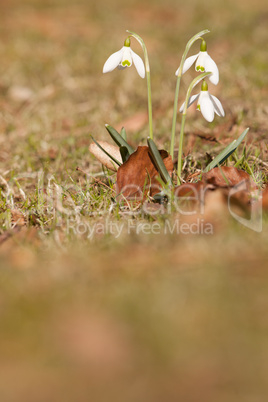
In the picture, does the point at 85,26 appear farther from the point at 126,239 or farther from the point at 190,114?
the point at 126,239

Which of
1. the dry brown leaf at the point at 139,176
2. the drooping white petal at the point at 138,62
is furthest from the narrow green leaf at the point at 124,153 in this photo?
the drooping white petal at the point at 138,62

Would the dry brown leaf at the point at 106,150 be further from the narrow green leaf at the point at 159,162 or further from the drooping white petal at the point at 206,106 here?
the drooping white petal at the point at 206,106

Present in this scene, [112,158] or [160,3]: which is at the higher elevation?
[160,3]

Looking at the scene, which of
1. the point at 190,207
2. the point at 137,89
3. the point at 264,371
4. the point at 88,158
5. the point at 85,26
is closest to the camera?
the point at 264,371

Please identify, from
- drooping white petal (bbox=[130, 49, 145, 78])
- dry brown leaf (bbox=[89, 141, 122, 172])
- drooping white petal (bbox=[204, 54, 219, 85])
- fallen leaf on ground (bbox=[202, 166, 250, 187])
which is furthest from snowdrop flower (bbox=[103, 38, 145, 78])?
fallen leaf on ground (bbox=[202, 166, 250, 187])

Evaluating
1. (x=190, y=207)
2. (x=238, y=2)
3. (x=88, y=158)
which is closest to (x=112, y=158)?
(x=190, y=207)

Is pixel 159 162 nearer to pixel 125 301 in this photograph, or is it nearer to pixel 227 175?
pixel 227 175
